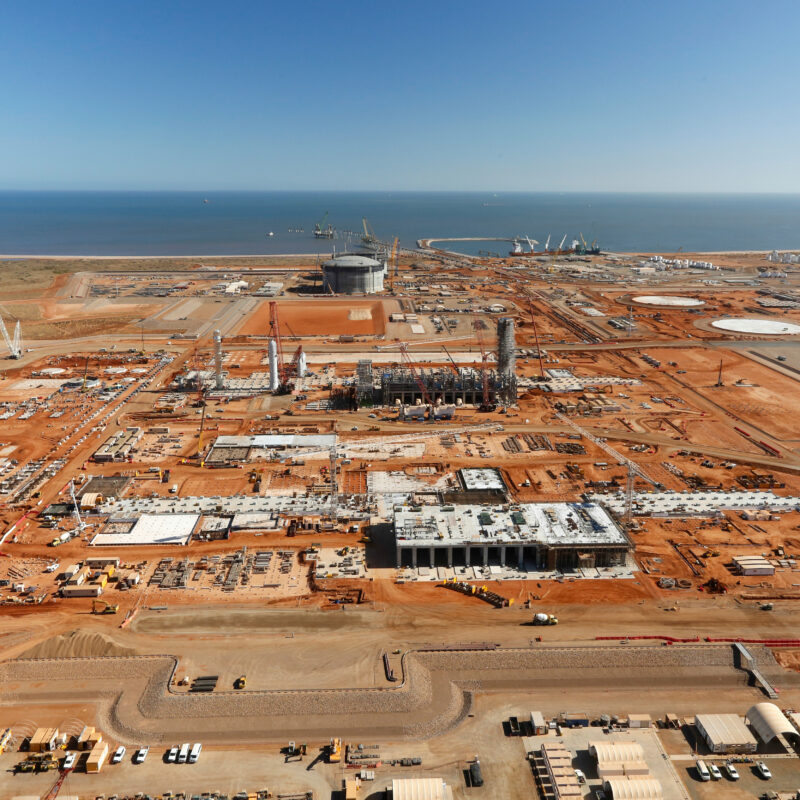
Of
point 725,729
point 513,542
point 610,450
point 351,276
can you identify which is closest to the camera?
point 725,729

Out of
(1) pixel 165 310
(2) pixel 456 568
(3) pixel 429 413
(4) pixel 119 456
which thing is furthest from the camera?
(1) pixel 165 310

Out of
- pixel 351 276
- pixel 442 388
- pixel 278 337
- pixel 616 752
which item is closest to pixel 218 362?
pixel 278 337

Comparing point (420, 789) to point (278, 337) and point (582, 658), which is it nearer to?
point (582, 658)

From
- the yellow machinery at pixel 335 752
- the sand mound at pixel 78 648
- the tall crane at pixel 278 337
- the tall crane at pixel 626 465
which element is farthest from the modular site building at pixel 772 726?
the tall crane at pixel 278 337

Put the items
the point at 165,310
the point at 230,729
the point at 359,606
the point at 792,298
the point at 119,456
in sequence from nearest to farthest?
1. the point at 230,729
2. the point at 359,606
3. the point at 119,456
4. the point at 165,310
5. the point at 792,298

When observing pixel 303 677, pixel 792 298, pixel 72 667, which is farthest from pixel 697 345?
pixel 72 667

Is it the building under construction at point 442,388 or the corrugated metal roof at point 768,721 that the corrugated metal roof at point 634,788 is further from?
the building under construction at point 442,388

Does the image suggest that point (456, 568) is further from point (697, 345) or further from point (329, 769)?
point (697, 345)
